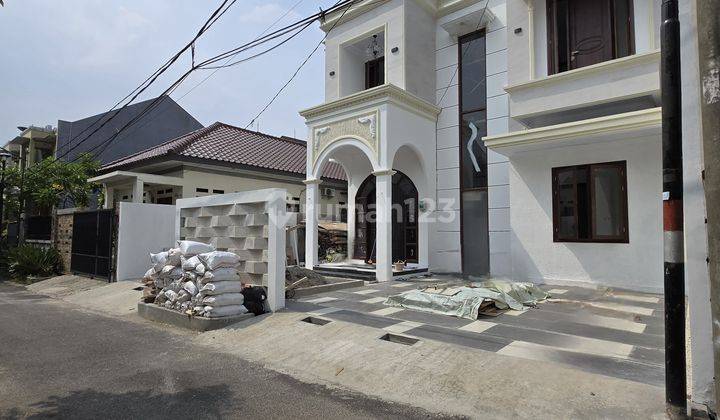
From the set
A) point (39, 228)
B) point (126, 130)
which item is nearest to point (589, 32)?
point (39, 228)

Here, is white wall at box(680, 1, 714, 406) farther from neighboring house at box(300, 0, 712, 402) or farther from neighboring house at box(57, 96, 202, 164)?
neighboring house at box(57, 96, 202, 164)

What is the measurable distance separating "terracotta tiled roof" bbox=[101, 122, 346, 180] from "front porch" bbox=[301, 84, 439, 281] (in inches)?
156

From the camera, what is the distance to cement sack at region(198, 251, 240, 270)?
634 centimetres

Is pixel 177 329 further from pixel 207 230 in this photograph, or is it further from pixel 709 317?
pixel 709 317

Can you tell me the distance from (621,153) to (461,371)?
660cm

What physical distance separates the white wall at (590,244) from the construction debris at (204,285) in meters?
6.00

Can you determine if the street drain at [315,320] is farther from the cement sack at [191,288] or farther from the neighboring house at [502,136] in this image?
the neighboring house at [502,136]

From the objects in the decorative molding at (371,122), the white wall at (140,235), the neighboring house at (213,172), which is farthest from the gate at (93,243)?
the decorative molding at (371,122)

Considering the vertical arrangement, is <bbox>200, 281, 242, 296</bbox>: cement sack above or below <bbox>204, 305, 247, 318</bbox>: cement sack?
above

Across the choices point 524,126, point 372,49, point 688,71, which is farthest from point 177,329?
point 372,49

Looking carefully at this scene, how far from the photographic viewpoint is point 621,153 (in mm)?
8508

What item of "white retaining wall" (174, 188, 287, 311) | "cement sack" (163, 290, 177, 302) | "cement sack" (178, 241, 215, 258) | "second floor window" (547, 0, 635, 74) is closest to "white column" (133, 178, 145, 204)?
"white retaining wall" (174, 188, 287, 311)

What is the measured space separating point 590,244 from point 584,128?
242 cm

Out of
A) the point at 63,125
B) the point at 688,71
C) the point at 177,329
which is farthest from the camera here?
the point at 63,125
